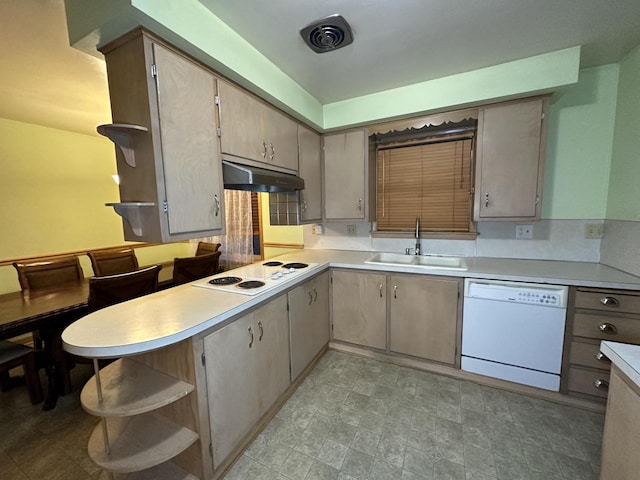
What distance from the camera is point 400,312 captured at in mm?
2201

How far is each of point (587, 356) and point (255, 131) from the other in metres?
2.72

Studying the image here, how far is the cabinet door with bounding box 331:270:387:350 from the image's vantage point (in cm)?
227

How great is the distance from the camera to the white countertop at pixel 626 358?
86 cm

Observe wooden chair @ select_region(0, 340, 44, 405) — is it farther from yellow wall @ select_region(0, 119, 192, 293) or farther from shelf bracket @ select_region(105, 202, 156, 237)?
yellow wall @ select_region(0, 119, 192, 293)

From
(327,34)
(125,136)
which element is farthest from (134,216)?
(327,34)

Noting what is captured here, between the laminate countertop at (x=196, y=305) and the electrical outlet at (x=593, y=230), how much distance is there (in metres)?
0.23

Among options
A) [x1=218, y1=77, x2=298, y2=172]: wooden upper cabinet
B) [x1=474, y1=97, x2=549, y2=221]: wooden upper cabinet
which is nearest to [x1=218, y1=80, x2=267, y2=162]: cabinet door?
[x1=218, y1=77, x2=298, y2=172]: wooden upper cabinet

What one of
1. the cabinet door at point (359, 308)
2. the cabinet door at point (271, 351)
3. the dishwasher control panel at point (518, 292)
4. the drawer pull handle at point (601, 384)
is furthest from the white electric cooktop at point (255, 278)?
the drawer pull handle at point (601, 384)

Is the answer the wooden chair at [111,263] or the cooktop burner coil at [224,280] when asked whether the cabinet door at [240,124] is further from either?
the wooden chair at [111,263]

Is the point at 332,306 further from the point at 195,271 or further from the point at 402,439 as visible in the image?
the point at 195,271

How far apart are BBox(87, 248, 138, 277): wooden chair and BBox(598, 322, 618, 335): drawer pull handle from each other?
158 inches

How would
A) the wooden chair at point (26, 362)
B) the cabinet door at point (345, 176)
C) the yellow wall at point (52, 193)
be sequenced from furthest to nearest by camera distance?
the yellow wall at point (52, 193) < the cabinet door at point (345, 176) < the wooden chair at point (26, 362)

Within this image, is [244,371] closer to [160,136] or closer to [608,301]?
[160,136]

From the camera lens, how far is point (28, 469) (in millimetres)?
1415
